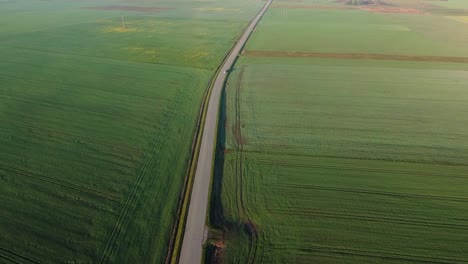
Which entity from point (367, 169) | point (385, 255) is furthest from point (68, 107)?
point (385, 255)

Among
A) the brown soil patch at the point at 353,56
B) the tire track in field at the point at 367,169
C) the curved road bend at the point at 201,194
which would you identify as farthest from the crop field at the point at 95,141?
the tire track in field at the point at 367,169

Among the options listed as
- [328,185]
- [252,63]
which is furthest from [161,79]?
[328,185]

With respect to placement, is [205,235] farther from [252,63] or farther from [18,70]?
[18,70]

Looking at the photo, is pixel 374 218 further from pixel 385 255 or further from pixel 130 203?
pixel 130 203

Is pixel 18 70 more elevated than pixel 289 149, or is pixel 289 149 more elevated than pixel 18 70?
pixel 18 70

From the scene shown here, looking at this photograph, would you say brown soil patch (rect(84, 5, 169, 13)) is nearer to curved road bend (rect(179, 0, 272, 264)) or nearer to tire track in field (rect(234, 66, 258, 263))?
curved road bend (rect(179, 0, 272, 264))

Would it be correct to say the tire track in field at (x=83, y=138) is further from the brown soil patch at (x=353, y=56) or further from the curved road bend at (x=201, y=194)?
the brown soil patch at (x=353, y=56)

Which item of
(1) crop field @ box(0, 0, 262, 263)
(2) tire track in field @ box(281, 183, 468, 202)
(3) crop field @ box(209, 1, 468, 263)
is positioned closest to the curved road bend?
(3) crop field @ box(209, 1, 468, 263)
